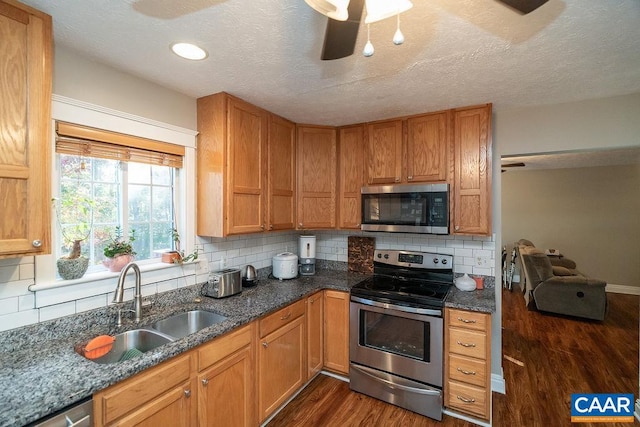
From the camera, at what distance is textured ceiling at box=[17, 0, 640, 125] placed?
1.21 meters

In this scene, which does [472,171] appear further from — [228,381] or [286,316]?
[228,381]

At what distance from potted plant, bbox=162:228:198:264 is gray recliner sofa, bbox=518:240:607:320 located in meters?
4.76

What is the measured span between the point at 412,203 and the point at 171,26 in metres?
2.03

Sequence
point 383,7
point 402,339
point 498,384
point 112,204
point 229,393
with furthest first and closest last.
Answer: point 498,384
point 402,339
point 112,204
point 229,393
point 383,7

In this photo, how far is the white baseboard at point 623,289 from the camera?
208 inches

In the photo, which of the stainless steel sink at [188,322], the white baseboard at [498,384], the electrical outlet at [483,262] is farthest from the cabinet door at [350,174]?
the white baseboard at [498,384]

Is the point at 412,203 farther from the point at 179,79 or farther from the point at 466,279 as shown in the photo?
the point at 179,79

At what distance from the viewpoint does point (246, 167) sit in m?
2.29

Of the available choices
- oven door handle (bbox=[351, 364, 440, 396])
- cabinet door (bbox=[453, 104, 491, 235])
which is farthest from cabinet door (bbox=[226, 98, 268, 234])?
cabinet door (bbox=[453, 104, 491, 235])

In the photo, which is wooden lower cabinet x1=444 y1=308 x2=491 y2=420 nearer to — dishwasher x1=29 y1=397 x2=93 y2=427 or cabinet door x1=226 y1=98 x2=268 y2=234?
cabinet door x1=226 y1=98 x2=268 y2=234

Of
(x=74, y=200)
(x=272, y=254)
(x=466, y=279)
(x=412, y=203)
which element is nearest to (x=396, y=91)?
(x=412, y=203)

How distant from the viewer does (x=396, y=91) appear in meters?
2.05

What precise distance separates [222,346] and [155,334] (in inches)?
15.2

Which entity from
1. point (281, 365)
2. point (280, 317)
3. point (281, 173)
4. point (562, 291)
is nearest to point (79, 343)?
point (280, 317)
